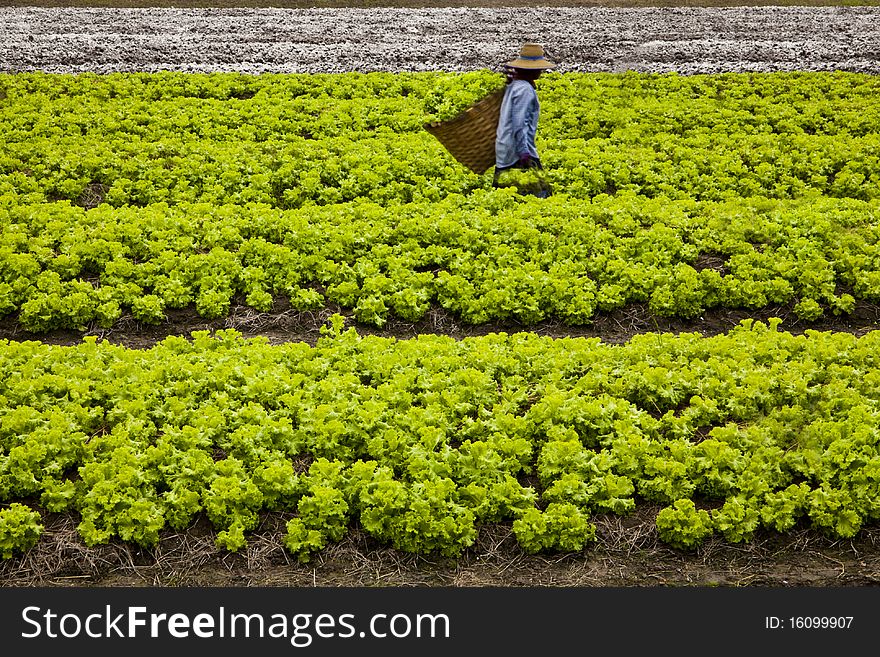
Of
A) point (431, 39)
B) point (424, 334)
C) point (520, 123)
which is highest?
point (431, 39)

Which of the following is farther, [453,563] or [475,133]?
[475,133]

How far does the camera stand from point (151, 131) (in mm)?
15289

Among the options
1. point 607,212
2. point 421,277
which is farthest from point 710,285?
point 421,277

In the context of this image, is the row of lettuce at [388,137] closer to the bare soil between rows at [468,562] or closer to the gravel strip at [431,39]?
the gravel strip at [431,39]

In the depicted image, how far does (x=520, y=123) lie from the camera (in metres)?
12.2

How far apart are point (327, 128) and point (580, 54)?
9502 millimetres

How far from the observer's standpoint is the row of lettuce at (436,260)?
Answer: 10.1 m

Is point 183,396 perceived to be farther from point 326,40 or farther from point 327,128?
point 326,40

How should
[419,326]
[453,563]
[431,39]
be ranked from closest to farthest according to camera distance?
[453,563]
[419,326]
[431,39]

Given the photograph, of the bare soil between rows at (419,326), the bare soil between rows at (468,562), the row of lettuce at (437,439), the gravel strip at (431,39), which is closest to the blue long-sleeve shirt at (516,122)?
the bare soil between rows at (419,326)

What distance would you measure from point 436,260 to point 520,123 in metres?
2.92

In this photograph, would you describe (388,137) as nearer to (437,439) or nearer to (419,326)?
(419,326)

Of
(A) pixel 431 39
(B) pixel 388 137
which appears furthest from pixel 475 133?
(A) pixel 431 39

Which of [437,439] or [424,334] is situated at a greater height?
[424,334]
